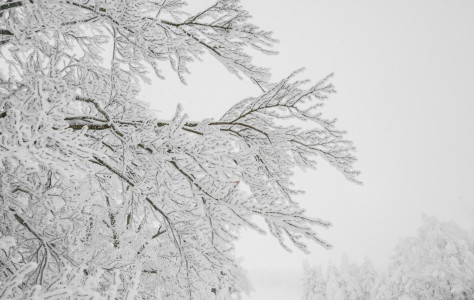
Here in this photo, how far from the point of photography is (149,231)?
5.25 m

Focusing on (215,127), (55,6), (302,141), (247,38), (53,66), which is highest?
(247,38)

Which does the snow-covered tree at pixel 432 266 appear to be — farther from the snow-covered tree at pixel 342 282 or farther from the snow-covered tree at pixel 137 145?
the snow-covered tree at pixel 137 145

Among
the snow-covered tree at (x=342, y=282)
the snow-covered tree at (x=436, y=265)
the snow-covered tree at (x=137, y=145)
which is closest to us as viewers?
the snow-covered tree at (x=137, y=145)

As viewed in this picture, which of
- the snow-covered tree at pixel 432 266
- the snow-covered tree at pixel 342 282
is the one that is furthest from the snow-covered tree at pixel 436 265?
the snow-covered tree at pixel 342 282

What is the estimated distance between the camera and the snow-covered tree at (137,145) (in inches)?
70.5

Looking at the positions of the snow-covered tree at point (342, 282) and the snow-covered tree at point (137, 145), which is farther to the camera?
the snow-covered tree at point (342, 282)

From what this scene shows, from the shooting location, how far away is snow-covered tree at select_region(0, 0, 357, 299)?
1.79 m

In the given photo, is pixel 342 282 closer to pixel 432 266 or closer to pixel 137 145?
pixel 432 266

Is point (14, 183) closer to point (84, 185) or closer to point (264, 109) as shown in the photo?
point (84, 185)

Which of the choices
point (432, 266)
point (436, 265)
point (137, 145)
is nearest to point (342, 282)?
point (432, 266)

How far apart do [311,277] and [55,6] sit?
4734 cm

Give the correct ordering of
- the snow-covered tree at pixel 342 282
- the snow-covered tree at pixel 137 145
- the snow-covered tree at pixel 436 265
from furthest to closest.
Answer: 1. the snow-covered tree at pixel 342 282
2. the snow-covered tree at pixel 436 265
3. the snow-covered tree at pixel 137 145

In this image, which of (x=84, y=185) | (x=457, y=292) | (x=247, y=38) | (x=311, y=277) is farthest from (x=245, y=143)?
(x=311, y=277)

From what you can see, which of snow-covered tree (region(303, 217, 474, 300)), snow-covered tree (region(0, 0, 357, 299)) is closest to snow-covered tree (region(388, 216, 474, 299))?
snow-covered tree (region(303, 217, 474, 300))
